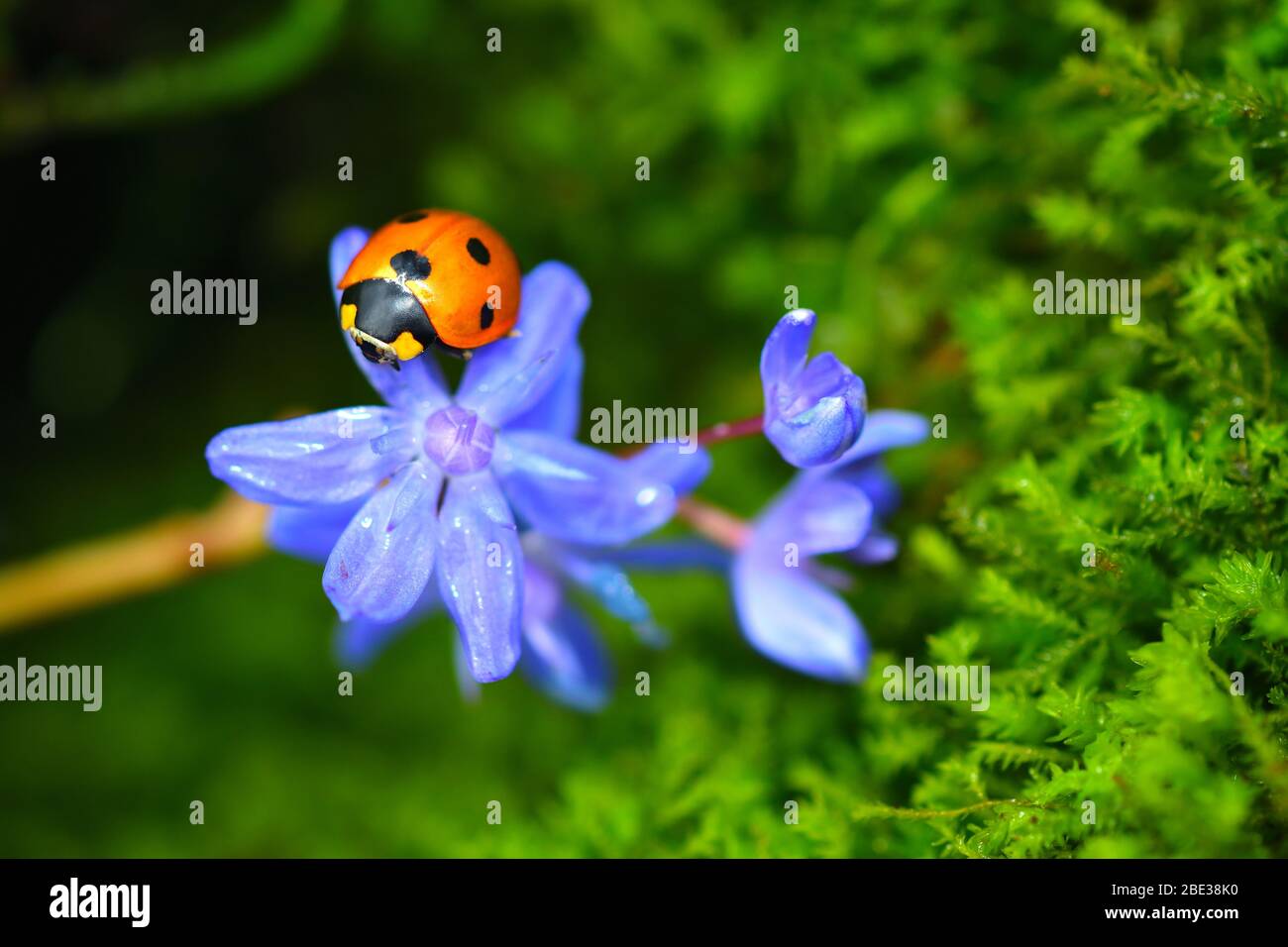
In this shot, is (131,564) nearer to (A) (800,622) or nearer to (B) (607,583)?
(B) (607,583)

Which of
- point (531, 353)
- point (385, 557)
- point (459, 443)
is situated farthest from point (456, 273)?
point (385, 557)

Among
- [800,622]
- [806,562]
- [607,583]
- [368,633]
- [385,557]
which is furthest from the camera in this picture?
[368,633]

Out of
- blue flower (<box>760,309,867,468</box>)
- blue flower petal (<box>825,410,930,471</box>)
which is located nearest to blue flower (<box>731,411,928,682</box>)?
blue flower petal (<box>825,410,930,471</box>)

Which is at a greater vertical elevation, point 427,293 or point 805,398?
point 427,293

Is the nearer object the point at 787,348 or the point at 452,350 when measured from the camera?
the point at 787,348

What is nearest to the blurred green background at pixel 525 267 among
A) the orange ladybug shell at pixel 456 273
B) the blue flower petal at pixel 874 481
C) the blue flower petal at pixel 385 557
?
the blue flower petal at pixel 874 481

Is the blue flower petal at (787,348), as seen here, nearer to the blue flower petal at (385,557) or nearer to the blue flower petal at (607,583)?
the blue flower petal at (607,583)

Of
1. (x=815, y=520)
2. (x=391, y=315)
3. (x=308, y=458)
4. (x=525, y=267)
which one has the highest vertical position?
(x=525, y=267)
